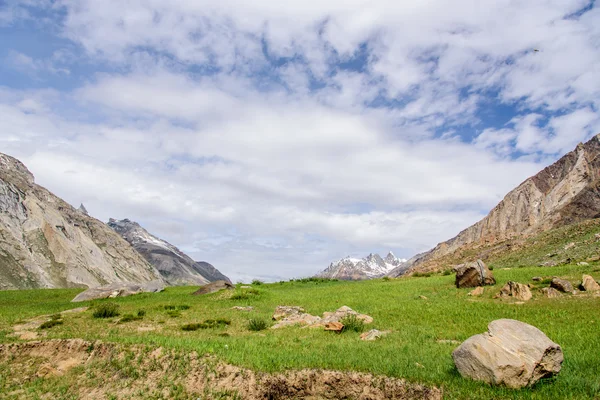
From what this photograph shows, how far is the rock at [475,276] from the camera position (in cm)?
3503

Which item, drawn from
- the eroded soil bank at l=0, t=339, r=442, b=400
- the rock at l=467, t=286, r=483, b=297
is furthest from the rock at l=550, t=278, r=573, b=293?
the eroded soil bank at l=0, t=339, r=442, b=400

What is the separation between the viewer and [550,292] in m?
27.6

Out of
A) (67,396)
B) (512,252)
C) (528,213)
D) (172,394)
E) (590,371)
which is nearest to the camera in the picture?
(590,371)

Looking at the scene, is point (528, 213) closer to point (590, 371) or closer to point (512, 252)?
point (512, 252)

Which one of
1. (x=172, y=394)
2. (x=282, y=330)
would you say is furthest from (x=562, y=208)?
(x=172, y=394)

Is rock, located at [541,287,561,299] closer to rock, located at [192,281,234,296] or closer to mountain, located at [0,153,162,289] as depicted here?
rock, located at [192,281,234,296]

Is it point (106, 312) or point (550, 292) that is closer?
point (550, 292)

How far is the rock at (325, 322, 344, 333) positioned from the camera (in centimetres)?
2247

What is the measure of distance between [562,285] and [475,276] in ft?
26.1

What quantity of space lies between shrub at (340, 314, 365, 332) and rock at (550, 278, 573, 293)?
50.9 ft

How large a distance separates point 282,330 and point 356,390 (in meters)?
10.1

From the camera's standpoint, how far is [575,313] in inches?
890

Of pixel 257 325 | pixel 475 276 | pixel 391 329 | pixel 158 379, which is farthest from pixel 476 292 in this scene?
pixel 158 379

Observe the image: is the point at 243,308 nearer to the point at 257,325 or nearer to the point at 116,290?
the point at 257,325
